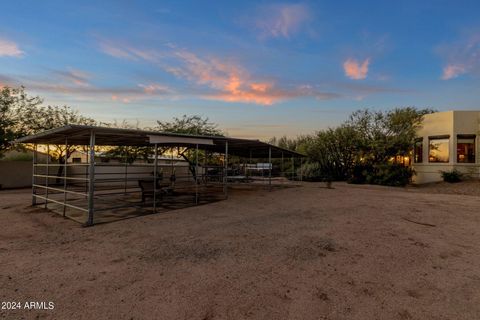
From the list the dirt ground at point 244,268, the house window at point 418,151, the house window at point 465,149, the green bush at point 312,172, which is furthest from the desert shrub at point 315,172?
the dirt ground at point 244,268

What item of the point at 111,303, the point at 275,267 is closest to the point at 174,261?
the point at 111,303

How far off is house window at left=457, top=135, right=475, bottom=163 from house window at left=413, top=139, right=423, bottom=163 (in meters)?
2.12

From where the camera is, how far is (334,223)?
21.6 ft

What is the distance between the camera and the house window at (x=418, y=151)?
1853 centimetres

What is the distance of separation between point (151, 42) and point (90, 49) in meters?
2.46

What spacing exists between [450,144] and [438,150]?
0.87 metres

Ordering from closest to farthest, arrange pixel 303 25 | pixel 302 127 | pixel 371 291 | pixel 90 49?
pixel 371 291 < pixel 90 49 < pixel 303 25 < pixel 302 127

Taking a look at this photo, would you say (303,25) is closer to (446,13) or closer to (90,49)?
(446,13)

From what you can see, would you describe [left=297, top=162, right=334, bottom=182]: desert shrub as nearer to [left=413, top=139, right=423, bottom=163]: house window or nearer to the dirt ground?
[left=413, top=139, right=423, bottom=163]: house window

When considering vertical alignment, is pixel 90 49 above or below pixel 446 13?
below

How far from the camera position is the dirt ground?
274 centimetres

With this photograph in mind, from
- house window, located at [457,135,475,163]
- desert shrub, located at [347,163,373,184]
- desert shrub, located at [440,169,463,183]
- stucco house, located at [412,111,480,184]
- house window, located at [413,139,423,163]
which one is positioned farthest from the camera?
house window, located at [413,139,423,163]

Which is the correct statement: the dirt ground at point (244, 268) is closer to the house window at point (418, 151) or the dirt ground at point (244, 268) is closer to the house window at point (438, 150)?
the house window at point (438, 150)

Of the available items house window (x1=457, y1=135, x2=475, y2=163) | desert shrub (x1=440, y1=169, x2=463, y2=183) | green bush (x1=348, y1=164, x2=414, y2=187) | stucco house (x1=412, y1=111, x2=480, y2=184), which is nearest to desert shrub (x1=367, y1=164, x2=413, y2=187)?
green bush (x1=348, y1=164, x2=414, y2=187)
